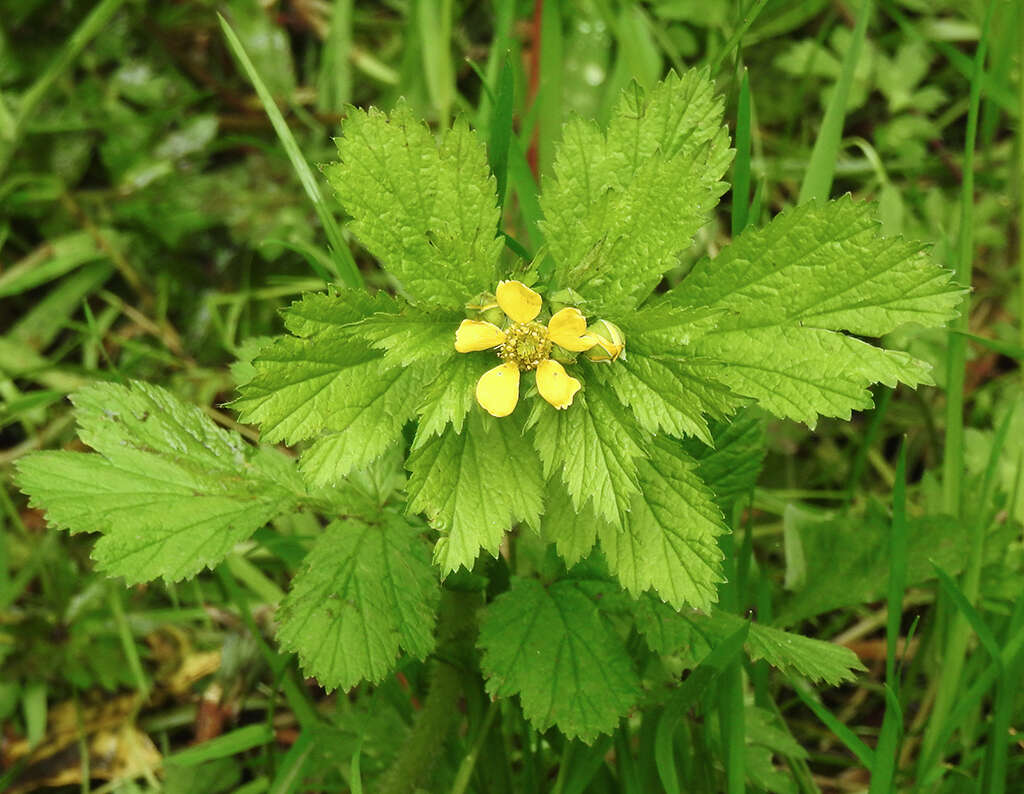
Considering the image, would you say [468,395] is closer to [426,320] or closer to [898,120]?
[426,320]

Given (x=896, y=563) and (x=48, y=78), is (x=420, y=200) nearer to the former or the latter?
(x=896, y=563)

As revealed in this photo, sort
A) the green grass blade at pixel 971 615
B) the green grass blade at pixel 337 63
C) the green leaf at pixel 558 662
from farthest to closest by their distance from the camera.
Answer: the green grass blade at pixel 337 63
the green grass blade at pixel 971 615
the green leaf at pixel 558 662

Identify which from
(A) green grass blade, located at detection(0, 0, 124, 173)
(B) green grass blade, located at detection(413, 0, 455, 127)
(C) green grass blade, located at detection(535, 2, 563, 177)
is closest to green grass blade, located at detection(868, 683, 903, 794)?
(C) green grass blade, located at detection(535, 2, 563, 177)

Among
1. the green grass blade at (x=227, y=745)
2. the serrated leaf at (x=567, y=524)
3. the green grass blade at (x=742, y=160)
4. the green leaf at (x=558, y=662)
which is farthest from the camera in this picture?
the green grass blade at (x=227, y=745)

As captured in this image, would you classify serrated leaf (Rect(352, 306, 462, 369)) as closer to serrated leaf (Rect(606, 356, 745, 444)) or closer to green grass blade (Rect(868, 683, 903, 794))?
serrated leaf (Rect(606, 356, 745, 444))

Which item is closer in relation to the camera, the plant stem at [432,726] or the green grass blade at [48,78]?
the plant stem at [432,726]

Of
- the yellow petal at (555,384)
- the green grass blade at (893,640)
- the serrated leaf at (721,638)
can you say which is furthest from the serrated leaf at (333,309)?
the green grass blade at (893,640)

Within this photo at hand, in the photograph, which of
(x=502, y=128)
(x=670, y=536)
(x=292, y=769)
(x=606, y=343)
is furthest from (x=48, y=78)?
(x=670, y=536)

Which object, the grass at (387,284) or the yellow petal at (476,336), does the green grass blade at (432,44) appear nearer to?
the grass at (387,284)
